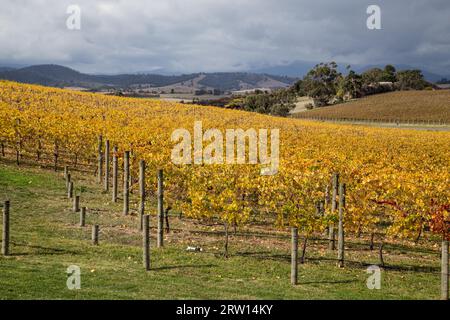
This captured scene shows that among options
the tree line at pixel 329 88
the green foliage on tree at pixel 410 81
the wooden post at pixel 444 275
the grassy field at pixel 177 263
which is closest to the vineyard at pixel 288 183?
the grassy field at pixel 177 263

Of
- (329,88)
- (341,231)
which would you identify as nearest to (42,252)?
(341,231)

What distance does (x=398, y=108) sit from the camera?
102 meters

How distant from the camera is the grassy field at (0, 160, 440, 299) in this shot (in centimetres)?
1147

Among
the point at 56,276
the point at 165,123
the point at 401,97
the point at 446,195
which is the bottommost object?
the point at 56,276

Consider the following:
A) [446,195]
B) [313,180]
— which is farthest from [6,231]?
[446,195]

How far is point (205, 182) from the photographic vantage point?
17.7 metres

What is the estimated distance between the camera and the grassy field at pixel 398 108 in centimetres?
9350

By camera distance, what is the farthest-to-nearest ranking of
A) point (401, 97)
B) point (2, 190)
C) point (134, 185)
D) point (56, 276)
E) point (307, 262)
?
point (401, 97)
point (134, 185)
point (2, 190)
point (307, 262)
point (56, 276)

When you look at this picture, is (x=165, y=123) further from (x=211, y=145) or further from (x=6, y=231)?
(x=6, y=231)

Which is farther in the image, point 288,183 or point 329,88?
point 329,88

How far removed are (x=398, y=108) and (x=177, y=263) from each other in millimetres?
96211

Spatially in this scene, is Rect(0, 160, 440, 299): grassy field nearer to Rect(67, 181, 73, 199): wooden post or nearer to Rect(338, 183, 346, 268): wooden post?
Rect(338, 183, 346, 268): wooden post

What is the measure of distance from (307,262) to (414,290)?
3518 mm

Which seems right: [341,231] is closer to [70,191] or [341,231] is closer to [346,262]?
[346,262]
